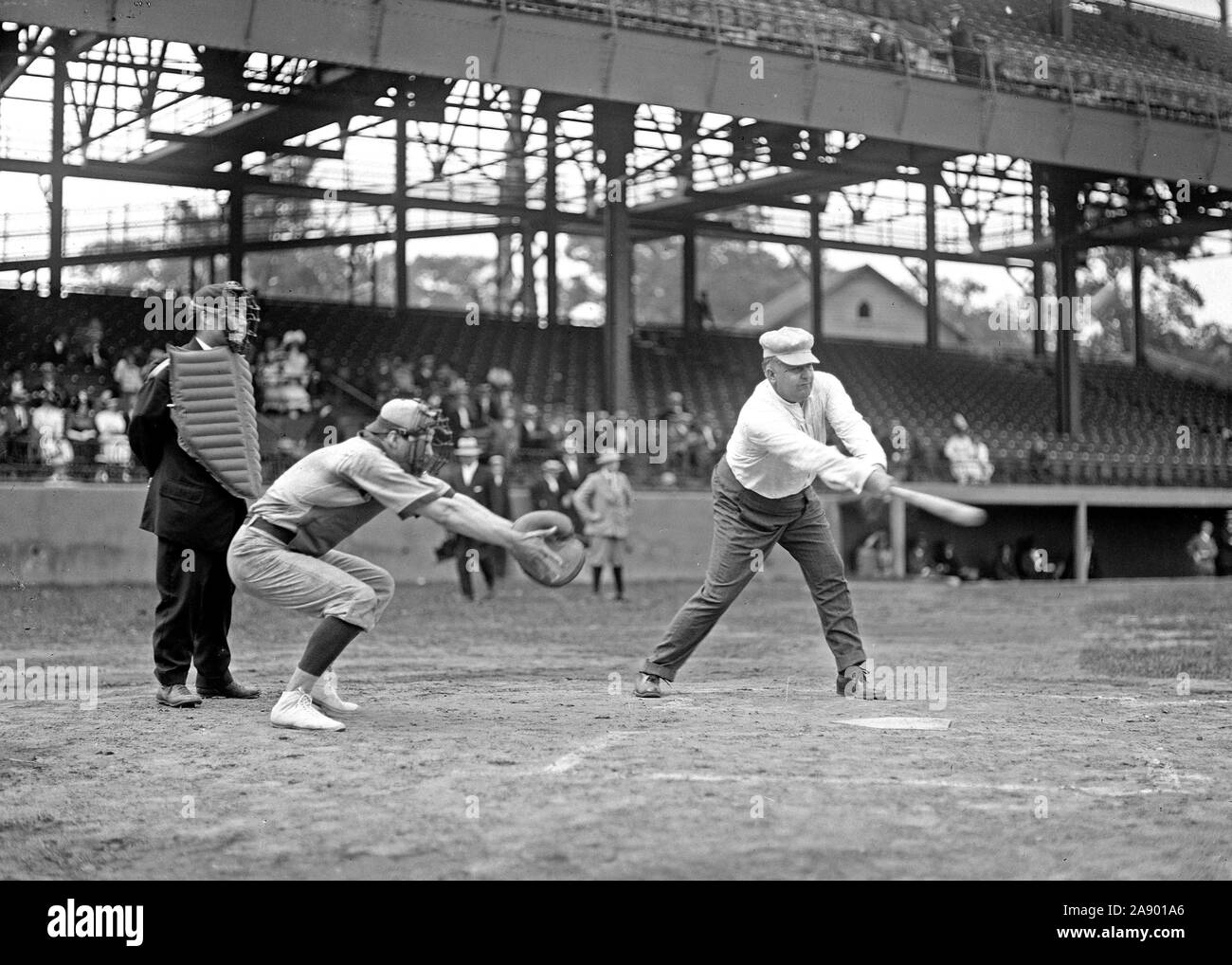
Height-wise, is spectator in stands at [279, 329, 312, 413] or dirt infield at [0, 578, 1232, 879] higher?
spectator in stands at [279, 329, 312, 413]

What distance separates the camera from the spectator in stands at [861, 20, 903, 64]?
26.7m

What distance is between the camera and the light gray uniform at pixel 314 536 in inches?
286

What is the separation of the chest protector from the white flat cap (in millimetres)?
2802

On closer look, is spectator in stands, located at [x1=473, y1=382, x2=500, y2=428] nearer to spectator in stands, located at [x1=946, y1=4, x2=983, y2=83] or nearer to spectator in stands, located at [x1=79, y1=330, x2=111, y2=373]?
spectator in stands, located at [x1=79, y1=330, x2=111, y2=373]

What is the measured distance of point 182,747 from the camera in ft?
22.8

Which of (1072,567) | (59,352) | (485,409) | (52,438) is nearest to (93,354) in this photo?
(59,352)

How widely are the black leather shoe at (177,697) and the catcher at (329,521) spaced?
940 millimetres

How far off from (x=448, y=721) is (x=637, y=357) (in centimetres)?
2551

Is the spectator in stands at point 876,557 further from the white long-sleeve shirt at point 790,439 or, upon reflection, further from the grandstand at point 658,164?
the white long-sleeve shirt at point 790,439

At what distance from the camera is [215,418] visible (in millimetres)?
8305

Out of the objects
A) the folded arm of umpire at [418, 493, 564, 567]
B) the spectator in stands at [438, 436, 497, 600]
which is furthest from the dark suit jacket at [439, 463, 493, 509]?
the folded arm of umpire at [418, 493, 564, 567]

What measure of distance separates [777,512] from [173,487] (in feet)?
10.5

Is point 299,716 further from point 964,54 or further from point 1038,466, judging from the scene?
point 1038,466
